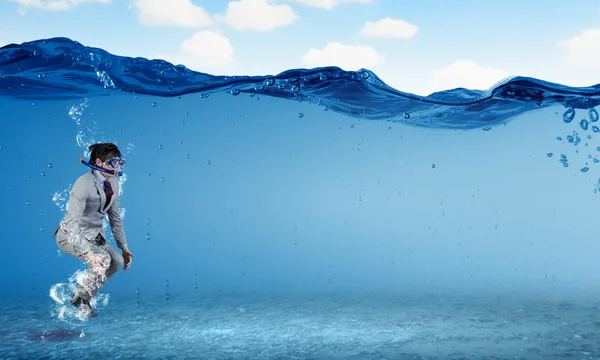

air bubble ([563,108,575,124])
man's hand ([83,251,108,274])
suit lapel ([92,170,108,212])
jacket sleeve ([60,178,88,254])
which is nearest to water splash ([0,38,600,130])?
air bubble ([563,108,575,124])

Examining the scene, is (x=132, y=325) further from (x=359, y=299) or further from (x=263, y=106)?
(x=263, y=106)

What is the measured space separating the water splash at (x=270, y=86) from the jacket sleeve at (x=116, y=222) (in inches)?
235

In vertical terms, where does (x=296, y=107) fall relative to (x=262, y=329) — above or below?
above

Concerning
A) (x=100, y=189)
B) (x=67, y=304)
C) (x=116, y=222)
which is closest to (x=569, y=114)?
(x=67, y=304)

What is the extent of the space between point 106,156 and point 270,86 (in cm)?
840

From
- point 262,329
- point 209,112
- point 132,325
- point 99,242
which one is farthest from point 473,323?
point 209,112

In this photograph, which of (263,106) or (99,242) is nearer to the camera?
(99,242)

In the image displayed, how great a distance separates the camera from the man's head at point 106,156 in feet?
22.3

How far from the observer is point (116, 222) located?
279 inches

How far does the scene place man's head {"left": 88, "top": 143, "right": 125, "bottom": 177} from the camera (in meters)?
6.80

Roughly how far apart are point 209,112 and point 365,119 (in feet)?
16.6

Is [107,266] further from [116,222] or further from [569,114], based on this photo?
[569,114]

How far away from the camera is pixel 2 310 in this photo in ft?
38.2

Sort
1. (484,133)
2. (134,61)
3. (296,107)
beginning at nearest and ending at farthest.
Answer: (134,61) < (296,107) < (484,133)
